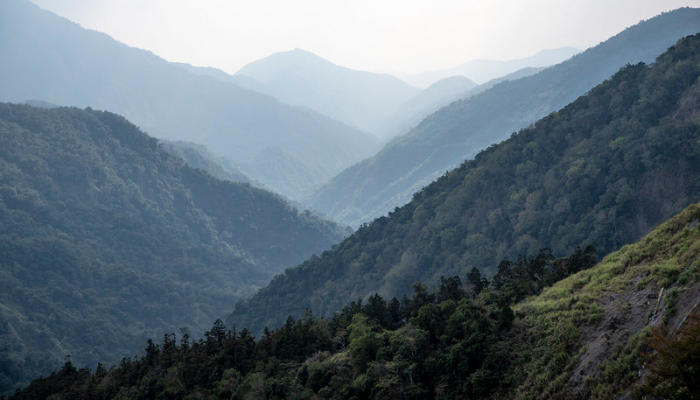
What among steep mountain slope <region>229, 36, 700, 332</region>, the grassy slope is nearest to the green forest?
the grassy slope

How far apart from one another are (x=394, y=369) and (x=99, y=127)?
7368 inches

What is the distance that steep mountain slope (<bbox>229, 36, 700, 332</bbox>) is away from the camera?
66.8m

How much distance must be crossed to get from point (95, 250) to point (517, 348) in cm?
15506

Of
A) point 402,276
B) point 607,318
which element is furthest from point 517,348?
point 402,276

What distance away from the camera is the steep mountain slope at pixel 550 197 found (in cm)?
6681

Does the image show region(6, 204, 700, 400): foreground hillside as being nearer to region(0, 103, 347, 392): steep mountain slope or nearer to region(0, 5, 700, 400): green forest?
region(0, 5, 700, 400): green forest

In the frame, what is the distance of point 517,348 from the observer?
2436 cm

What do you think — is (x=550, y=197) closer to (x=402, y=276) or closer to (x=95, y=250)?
(x=402, y=276)

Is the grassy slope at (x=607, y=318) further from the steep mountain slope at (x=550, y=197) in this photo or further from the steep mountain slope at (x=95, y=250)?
the steep mountain slope at (x=95, y=250)

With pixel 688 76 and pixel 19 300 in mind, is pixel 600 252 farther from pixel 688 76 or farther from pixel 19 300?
pixel 19 300

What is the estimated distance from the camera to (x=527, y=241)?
255ft

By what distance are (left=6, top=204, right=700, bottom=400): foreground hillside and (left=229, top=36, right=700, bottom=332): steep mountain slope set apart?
1274 inches

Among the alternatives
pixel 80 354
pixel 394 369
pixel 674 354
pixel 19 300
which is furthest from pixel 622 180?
pixel 19 300

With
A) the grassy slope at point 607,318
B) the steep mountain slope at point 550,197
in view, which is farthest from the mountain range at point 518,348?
the steep mountain slope at point 550,197
